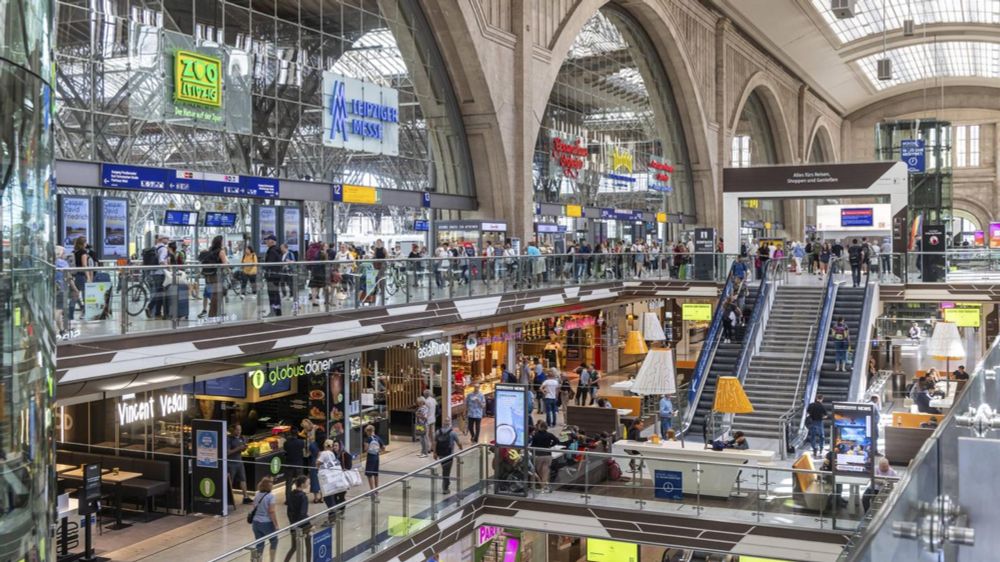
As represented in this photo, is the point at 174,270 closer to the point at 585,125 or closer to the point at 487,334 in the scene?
the point at 487,334

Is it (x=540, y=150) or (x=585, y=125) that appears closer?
(x=540, y=150)

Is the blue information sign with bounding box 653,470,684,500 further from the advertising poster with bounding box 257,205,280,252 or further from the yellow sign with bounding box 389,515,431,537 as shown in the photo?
the advertising poster with bounding box 257,205,280,252

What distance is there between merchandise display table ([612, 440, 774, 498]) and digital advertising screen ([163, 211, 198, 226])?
35.1ft

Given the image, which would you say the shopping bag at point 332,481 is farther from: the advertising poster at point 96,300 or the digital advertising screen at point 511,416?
the advertising poster at point 96,300

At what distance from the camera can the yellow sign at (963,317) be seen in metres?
33.0

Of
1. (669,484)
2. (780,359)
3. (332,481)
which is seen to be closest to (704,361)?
(780,359)

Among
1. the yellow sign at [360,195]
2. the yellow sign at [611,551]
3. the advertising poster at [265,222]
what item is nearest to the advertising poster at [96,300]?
the yellow sign at [611,551]

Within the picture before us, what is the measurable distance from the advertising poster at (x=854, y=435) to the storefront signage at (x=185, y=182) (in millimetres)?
13547

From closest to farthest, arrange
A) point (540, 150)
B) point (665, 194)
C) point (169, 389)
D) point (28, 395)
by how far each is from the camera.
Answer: point (28, 395), point (169, 389), point (540, 150), point (665, 194)

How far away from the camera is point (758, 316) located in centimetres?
2730

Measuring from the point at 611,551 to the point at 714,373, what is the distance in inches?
304

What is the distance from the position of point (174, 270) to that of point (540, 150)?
23.1 metres

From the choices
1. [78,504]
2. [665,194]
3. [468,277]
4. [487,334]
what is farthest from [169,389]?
[665,194]

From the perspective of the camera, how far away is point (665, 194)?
49.7 metres
